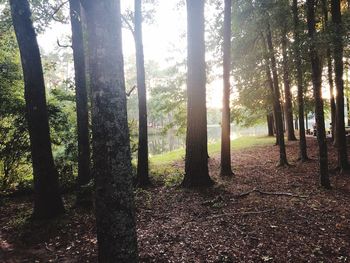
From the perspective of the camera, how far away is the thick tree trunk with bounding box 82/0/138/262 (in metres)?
3.03

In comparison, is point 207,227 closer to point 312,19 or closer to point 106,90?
point 106,90

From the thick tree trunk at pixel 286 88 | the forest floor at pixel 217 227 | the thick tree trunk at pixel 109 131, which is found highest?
the thick tree trunk at pixel 286 88

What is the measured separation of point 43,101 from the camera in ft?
23.7

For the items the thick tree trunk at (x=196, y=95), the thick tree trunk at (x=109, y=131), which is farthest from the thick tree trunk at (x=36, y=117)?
the thick tree trunk at (x=109, y=131)

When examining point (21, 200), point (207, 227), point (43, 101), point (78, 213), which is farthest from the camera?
point (21, 200)

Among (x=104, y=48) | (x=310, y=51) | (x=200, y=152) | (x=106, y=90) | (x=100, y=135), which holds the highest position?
(x=310, y=51)

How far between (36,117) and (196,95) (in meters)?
4.89

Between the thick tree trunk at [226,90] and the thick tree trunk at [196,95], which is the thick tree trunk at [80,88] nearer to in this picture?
the thick tree trunk at [196,95]

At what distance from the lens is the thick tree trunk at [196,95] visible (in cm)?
971

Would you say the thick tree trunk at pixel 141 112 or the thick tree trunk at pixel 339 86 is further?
the thick tree trunk at pixel 141 112

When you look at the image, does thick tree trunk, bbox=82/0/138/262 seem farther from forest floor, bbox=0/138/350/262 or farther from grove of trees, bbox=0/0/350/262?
forest floor, bbox=0/138/350/262

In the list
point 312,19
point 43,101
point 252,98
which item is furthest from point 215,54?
point 43,101

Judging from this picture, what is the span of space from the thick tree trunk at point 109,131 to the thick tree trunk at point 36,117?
15.4ft

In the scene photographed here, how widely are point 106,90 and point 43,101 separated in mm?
4876
